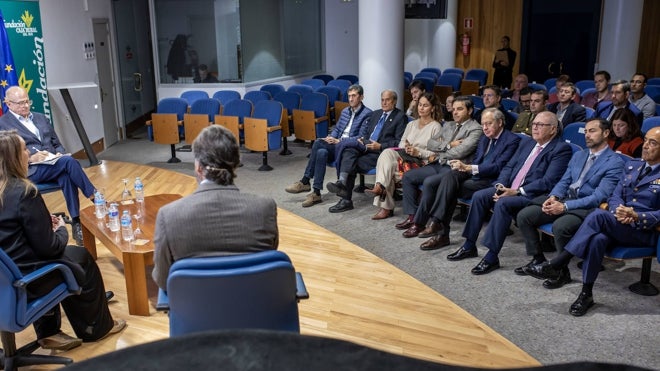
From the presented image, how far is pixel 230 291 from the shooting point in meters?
2.49

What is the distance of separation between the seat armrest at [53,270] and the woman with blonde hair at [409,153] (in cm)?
348

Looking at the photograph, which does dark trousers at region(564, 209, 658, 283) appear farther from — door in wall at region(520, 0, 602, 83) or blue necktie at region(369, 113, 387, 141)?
door in wall at region(520, 0, 602, 83)

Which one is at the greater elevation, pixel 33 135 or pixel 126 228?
pixel 33 135

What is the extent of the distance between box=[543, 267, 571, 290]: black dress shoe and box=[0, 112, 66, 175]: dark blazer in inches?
182

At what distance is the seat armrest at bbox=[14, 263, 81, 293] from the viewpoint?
10.0 feet

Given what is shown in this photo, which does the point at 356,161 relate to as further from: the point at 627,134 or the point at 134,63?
the point at 134,63

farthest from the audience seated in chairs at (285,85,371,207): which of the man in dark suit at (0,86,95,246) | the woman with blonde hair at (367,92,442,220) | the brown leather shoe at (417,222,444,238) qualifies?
the man in dark suit at (0,86,95,246)

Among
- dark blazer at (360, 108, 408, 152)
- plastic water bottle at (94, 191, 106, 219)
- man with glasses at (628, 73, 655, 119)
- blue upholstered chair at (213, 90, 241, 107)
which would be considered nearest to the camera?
plastic water bottle at (94, 191, 106, 219)

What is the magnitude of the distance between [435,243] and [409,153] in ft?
3.41

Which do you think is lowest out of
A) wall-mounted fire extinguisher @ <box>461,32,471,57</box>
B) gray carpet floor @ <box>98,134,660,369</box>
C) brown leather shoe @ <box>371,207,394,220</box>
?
gray carpet floor @ <box>98,134,660,369</box>

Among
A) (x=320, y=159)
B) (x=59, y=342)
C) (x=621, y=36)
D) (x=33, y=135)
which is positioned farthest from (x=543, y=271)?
Result: (x=621, y=36)

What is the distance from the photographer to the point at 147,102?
1298 centimetres

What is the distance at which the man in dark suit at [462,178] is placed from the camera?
5.46 metres

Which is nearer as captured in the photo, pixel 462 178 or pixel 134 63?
pixel 462 178
